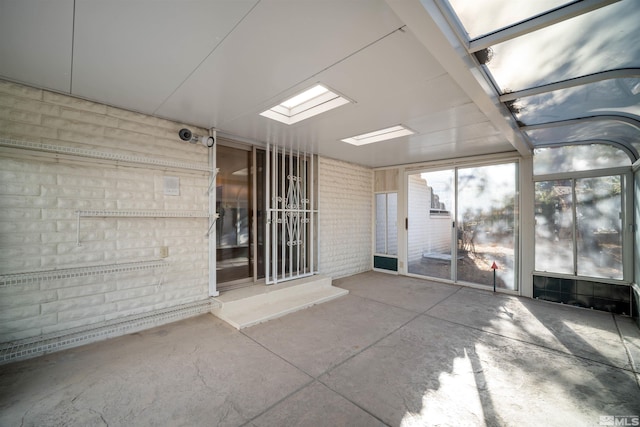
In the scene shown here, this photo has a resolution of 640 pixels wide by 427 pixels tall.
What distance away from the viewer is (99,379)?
6.68 ft

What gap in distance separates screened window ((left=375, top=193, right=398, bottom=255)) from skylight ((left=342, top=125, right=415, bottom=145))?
7.46 ft

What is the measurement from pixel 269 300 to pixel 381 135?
10.5 ft

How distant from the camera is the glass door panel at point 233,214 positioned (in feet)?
12.5

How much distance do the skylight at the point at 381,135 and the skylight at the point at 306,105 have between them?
1155mm

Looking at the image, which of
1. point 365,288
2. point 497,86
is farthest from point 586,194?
Answer: point 365,288

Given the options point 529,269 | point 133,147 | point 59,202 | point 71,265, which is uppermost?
point 133,147

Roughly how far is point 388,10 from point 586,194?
15.5ft

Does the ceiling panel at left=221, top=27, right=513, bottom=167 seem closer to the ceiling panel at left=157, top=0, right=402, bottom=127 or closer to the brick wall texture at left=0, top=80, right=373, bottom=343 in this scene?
the ceiling panel at left=157, top=0, right=402, bottom=127

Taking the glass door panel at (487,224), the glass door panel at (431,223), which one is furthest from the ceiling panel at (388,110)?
the glass door panel at (431,223)

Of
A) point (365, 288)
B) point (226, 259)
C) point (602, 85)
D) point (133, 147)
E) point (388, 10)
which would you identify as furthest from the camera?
point (365, 288)

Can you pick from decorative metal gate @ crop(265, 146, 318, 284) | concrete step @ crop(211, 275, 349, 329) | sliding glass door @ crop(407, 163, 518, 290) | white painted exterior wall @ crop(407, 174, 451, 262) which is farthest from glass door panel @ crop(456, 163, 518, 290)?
decorative metal gate @ crop(265, 146, 318, 284)

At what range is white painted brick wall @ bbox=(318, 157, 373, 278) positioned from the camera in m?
5.23

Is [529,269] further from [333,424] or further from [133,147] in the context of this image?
[133,147]

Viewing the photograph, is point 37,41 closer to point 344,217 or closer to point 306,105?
point 306,105
